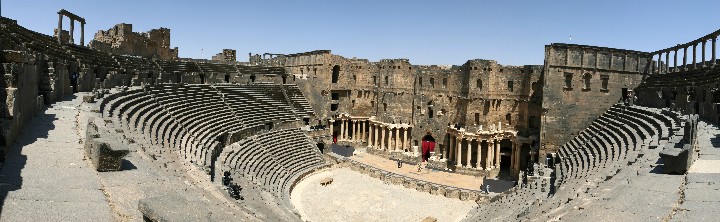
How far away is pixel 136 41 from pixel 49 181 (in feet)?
110

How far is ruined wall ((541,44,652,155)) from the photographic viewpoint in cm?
2766

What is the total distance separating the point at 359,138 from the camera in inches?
1527

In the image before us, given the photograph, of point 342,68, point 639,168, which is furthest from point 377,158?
point 639,168

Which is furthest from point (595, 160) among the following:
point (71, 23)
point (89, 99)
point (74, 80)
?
point (71, 23)

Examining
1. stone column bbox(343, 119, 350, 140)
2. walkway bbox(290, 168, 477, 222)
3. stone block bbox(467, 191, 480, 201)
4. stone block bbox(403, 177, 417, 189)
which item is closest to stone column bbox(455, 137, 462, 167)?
stone block bbox(403, 177, 417, 189)

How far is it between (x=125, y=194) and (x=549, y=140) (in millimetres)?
26012

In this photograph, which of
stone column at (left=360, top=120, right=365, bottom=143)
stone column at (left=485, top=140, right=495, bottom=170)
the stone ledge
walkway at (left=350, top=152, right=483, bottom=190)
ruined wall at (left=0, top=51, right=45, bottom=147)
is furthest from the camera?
stone column at (left=360, top=120, right=365, bottom=143)

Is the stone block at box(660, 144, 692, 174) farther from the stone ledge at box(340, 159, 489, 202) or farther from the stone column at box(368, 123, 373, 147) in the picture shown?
the stone column at box(368, 123, 373, 147)

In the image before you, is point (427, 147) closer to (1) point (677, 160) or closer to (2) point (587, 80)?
(2) point (587, 80)

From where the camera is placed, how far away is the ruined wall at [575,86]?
Answer: 90.7 feet

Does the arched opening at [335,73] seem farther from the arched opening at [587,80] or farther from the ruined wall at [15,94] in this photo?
the ruined wall at [15,94]

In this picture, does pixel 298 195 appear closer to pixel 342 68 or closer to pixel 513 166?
pixel 513 166

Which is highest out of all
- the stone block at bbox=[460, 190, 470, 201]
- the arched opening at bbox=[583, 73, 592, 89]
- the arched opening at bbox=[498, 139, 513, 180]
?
the arched opening at bbox=[583, 73, 592, 89]

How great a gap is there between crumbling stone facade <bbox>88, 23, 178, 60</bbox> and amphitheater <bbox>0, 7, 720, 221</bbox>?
0.55 feet
